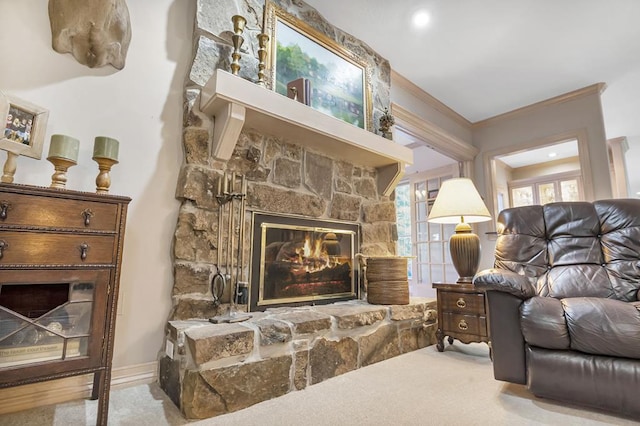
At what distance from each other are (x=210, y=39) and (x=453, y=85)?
9.45 feet

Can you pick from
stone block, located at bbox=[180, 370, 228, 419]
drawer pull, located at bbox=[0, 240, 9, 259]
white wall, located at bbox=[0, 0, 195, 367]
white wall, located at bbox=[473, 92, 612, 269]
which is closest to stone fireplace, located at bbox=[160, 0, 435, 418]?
stone block, located at bbox=[180, 370, 228, 419]

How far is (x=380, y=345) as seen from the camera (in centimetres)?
216

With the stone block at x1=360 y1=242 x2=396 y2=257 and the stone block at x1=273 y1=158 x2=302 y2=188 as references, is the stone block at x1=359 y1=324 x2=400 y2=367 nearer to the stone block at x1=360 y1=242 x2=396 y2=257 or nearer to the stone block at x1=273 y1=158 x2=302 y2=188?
the stone block at x1=360 y1=242 x2=396 y2=257

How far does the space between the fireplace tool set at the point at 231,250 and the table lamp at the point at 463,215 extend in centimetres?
157

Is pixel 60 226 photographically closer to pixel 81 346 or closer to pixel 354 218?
pixel 81 346

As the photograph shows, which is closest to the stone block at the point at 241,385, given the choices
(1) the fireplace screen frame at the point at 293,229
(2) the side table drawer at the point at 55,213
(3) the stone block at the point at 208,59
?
(1) the fireplace screen frame at the point at 293,229

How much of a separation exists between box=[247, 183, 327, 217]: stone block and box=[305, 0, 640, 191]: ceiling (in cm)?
164

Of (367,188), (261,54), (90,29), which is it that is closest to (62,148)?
(90,29)

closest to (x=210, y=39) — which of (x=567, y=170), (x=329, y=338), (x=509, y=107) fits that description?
(x=329, y=338)

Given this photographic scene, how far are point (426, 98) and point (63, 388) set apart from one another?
4.23 meters

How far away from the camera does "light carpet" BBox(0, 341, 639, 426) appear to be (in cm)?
133

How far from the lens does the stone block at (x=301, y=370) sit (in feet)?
5.50

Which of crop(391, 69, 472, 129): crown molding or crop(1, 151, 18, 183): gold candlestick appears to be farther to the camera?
crop(391, 69, 472, 129): crown molding

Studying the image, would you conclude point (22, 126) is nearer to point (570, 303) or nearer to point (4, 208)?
point (4, 208)
